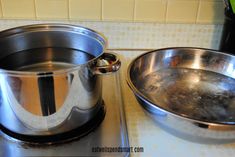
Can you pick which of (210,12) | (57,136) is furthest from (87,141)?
(210,12)

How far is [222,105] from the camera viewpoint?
0.66 metres

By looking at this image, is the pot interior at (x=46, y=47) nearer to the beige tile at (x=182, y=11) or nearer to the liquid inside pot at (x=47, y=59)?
the liquid inside pot at (x=47, y=59)

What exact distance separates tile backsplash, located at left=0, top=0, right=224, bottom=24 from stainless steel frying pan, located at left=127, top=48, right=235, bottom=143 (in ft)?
0.41

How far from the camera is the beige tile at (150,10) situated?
82cm

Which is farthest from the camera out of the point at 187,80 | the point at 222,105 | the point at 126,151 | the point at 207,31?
the point at 207,31

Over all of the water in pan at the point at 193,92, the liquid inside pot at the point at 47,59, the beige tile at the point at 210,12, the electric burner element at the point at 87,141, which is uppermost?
the beige tile at the point at 210,12

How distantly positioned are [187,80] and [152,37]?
0.67ft

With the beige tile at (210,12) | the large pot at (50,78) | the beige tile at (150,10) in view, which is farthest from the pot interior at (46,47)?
the beige tile at (210,12)

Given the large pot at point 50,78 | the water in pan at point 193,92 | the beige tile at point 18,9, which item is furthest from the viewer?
the beige tile at point 18,9

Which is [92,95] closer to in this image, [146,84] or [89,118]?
[89,118]

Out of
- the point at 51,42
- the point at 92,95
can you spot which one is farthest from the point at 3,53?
the point at 92,95

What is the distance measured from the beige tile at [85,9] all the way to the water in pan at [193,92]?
0.26 m

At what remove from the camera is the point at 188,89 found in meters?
0.72

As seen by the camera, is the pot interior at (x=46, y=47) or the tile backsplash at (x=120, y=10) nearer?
the pot interior at (x=46, y=47)
